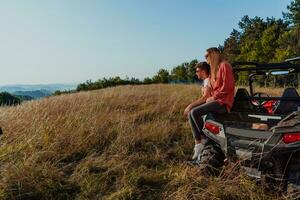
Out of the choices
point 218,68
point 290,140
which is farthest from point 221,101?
point 290,140

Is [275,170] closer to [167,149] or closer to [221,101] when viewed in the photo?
[221,101]

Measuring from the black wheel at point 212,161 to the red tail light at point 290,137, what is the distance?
1.17 metres

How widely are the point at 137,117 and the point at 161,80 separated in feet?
211

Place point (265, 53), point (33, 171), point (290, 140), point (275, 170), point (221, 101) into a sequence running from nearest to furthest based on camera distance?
point (290, 140)
point (275, 170)
point (33, 171)
point (221, 101)
point (265, 53)

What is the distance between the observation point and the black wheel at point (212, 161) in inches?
197

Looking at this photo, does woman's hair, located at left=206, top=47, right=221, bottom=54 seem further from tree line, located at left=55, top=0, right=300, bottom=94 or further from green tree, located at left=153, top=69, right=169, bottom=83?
green tree, located at left=153, top=69, right=169, bottom=83

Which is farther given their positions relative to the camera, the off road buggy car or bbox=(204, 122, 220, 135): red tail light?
bbox=(204, 122, 220, 135): red tail light

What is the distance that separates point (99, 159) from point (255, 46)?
173 ft

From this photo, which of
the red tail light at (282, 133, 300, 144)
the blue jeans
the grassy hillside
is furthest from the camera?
the blue jeans

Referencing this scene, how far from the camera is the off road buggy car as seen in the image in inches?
158

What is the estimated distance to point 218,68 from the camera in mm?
5898

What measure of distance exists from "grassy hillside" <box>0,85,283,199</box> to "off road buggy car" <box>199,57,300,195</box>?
0.20 m

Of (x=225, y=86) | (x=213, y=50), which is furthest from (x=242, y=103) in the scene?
(x=213, y=50)

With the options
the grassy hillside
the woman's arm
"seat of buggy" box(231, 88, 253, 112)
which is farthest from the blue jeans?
the grassy hillside
